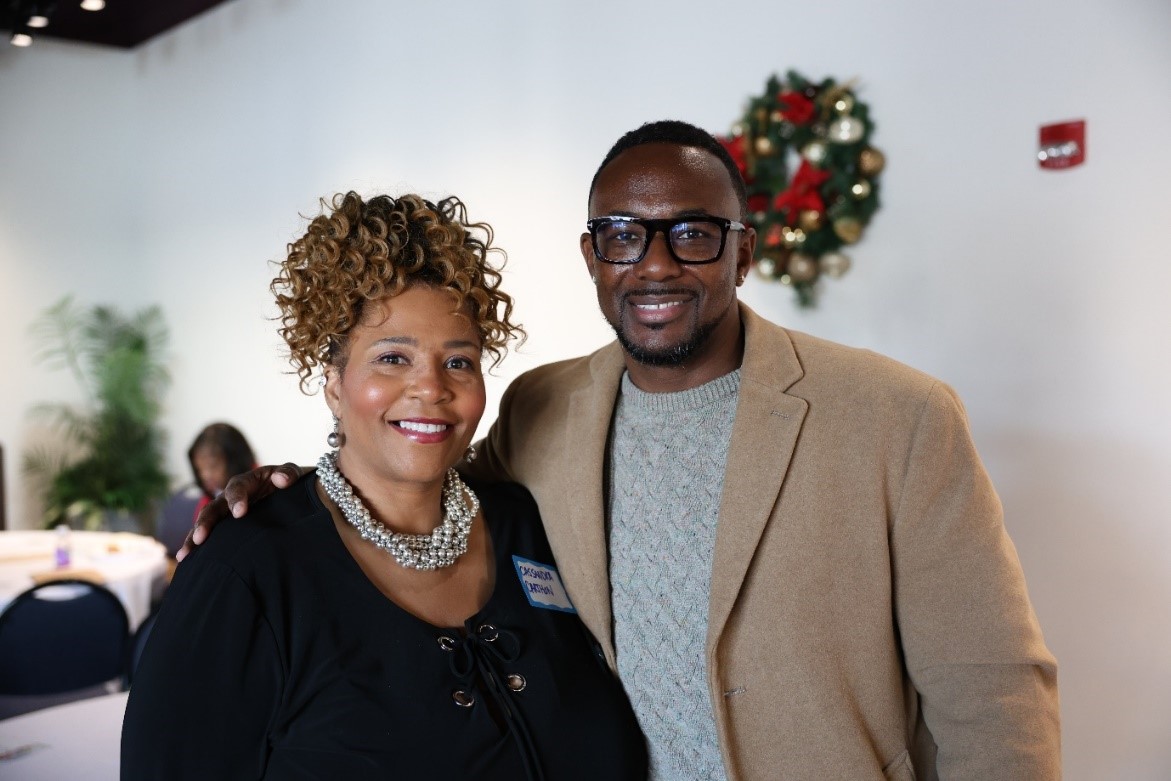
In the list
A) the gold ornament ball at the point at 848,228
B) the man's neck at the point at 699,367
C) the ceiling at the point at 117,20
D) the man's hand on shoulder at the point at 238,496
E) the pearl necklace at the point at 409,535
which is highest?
the ceiling at the point at 117,20

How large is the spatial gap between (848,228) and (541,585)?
2302mm

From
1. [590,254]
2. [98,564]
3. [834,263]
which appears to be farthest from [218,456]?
[590,254]

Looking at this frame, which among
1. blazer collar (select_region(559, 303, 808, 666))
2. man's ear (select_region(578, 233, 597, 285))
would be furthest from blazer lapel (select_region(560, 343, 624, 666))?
man's ear (select_region(578, 233, 597, 285))

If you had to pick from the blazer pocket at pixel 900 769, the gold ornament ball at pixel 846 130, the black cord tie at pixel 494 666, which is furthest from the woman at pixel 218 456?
the blazer pocket at pixel 900 769

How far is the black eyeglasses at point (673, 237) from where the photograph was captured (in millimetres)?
1943

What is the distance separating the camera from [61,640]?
3.91 metres

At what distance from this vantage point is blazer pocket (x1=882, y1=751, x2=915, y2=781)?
1799 mm

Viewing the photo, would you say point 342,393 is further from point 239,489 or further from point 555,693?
point 555,693

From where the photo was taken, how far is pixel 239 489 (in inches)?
72.3

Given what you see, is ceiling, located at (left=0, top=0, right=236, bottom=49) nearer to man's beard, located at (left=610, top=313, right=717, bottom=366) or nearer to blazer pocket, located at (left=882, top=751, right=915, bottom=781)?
man's beard, located at (left=610, top=313, right=717, bottom=366)

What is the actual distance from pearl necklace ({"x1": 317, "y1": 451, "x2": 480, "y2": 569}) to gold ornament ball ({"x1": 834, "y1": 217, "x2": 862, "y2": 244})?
229 cm

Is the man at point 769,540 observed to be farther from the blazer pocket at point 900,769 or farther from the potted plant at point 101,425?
the potted plant at point 101,425

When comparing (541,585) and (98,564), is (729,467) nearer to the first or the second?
(541,585)

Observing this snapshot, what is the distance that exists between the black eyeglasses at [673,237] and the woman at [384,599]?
25 centimetres
